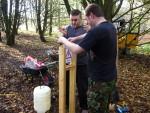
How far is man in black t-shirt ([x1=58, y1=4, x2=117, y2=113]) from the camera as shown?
3.97 metres

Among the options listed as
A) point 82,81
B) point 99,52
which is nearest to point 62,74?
point 82,81

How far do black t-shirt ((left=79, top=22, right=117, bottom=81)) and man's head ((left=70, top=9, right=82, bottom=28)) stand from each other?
114 centimetres

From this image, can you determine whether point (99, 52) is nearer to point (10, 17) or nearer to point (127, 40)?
point (127, 40)

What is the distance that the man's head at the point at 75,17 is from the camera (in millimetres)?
5258

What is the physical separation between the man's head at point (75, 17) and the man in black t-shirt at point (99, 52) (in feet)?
3.33

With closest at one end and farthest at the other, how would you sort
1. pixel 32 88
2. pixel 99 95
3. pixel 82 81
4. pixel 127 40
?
1. pixel 99 95
2. pixel 82 81
3. pixel 32 88
4. pixel 127 40

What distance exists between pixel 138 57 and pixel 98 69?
31.5 ft

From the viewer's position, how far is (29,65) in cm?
746

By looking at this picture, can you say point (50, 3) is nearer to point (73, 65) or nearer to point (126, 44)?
point (126, 44)

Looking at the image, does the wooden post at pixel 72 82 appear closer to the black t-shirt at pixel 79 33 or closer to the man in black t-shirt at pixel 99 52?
the black t-shirt at pixel 79 33

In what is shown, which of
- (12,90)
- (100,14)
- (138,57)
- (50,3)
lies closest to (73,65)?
→ (100,14)

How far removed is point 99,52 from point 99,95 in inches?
27.7

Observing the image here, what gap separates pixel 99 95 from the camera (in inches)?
178

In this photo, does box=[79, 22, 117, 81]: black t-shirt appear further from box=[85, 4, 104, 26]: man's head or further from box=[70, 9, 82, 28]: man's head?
box=[70, 9, 82, 28]: man's head
